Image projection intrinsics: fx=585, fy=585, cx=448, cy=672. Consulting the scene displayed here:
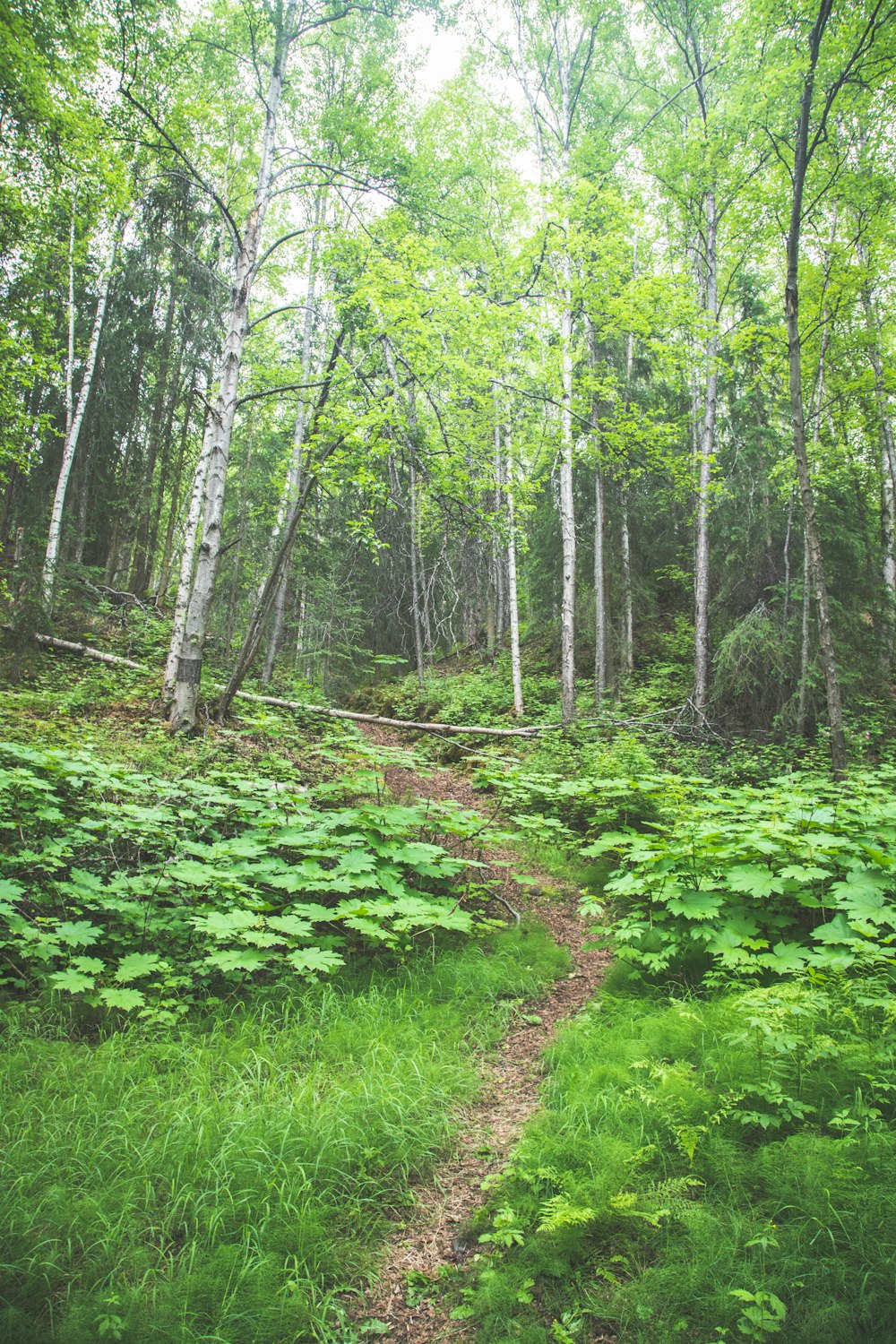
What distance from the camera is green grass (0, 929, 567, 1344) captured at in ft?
5.98

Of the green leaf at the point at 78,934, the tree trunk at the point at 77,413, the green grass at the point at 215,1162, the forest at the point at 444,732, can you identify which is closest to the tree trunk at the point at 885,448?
the forest at the point at 444,732

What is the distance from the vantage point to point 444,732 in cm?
1074

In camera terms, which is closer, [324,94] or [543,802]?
[543,802]

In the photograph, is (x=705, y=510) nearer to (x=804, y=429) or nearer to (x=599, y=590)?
(x=599, y=590)

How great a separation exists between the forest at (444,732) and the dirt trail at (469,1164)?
23 mm

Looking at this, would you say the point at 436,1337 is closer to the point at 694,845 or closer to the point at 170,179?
the point at 694,845

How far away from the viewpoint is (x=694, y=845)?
3.90m

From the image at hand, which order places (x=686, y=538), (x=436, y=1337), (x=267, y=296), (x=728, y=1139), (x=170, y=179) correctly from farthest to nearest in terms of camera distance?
1. (x=267, y=296)
2. (x=686, y=538)
3. (x=170, y=179)
4. (x=728, y=1139)
5. (x=436, y=1337)

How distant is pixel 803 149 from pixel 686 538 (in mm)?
9457

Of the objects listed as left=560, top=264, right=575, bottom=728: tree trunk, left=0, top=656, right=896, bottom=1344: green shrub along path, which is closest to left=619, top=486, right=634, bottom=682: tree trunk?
left=560, top=264, right=575, bottom=728: tree trunk

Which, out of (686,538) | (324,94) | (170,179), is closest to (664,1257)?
(686,538)

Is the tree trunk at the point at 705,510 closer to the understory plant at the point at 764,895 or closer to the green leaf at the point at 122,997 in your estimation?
the understory plant at the point at 764,895

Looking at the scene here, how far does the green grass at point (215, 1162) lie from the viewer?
182 centimetres

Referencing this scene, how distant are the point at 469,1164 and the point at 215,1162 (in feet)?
3.58
